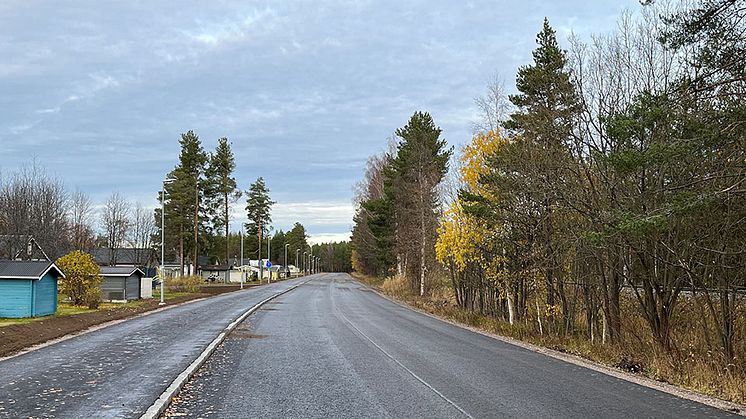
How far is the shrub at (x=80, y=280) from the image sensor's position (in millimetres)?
32438

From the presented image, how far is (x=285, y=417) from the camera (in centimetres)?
832

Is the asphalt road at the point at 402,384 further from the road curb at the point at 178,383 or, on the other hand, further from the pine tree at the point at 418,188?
the pine tree at the point at 418,188

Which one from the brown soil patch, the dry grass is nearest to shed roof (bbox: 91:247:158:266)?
the dry grass

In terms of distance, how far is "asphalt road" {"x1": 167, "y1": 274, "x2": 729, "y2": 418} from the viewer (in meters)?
8.88

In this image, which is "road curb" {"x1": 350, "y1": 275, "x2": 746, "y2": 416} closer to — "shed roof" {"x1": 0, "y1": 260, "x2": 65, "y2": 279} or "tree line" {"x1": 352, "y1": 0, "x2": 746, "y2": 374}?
"tree line" {"x1": 352, "y1": 0, "x2": 746, "y2": 374}

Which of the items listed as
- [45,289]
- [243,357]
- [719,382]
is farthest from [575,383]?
[45,289]

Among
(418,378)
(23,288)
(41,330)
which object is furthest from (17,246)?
(418,378)

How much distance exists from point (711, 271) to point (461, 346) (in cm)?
628

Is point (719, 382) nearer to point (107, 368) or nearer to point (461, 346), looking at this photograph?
point (461, 346)

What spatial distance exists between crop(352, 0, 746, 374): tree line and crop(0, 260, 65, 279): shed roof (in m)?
16.1

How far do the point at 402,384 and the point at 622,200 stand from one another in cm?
836

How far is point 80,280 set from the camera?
32625mm

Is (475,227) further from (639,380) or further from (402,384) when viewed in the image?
(402,384)

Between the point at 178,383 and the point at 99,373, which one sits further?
the point at 99,373
